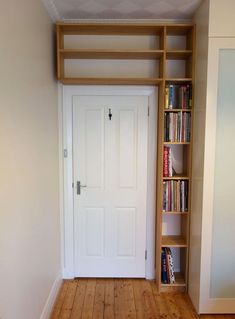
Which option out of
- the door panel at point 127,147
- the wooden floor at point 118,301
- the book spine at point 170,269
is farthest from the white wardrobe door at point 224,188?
the door panel at point 127,147

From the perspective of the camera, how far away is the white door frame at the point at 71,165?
2619 mm

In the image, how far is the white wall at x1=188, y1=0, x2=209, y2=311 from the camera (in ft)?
6.95

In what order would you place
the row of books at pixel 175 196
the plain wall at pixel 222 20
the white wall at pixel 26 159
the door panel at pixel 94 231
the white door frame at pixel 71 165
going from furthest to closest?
1. the door panel at pixel 94 231
2. the white door frame at pixel 71 165
3. the row of books at pixel 175 196
4. the plain wall at pixel 222 20
5. the white wall at pixel 26 159

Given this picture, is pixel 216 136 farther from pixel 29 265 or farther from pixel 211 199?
pixel 29 265

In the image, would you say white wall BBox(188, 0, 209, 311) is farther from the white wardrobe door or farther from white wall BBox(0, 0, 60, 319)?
white wall BBox(0, 0, 60, 319)

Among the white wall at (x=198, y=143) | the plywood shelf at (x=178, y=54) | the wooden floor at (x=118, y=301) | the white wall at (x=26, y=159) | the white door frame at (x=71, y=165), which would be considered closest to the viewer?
the white wall at (x=26, y=159)

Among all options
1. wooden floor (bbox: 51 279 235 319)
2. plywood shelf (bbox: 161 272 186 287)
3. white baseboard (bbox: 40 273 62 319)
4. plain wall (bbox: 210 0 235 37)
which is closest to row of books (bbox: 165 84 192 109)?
plain wall (bbox: 210 0 235 37)

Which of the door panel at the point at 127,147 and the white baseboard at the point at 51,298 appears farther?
the door panel at the point at 127,147

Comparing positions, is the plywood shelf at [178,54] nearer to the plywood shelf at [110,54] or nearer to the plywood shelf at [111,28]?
the plywood shelf at [110,54]

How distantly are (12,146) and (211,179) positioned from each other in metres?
1.49

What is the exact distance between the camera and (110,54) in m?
2.44

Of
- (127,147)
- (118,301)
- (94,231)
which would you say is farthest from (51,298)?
(127,147)

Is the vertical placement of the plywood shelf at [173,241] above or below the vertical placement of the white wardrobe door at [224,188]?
below

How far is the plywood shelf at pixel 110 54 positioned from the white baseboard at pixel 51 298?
6.93 feet
